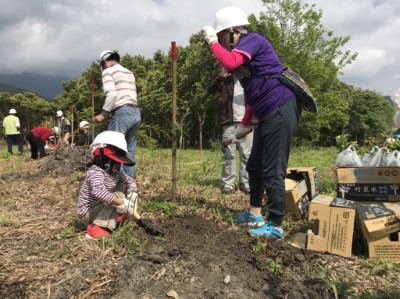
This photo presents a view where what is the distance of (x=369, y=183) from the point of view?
126 inches

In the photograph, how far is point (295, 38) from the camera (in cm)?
1947

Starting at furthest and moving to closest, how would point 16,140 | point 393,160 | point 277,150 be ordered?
point 16,140 < point 393,160 < point 277,150

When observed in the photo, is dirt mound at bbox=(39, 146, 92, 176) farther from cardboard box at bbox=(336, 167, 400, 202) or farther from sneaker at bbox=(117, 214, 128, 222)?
cardboard box at bbox=(336, 167, 400, 202)

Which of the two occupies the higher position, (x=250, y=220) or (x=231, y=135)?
(x=231, y=135)

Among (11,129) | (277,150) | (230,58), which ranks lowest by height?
(277,150)

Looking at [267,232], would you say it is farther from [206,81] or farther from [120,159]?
[206,81]

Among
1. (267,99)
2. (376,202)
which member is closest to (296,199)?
(376,202)

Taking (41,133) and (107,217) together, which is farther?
(41,133)

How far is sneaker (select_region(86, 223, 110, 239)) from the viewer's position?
286 centimetres

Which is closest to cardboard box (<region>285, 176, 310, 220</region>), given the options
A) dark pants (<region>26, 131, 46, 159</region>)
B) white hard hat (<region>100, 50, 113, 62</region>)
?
white hard hat (<region>100, 50, 113, 62</region>)

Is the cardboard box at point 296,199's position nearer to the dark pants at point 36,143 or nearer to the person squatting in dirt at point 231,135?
the person squatting in dirt at point 231,135

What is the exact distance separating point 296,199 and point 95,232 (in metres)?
1.86

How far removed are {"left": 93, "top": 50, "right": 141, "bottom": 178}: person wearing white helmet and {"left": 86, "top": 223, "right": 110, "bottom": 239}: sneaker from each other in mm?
1348

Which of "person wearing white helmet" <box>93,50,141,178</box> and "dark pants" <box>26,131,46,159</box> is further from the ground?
"person wearing white helmet" <box>93,50,141,178</box>
